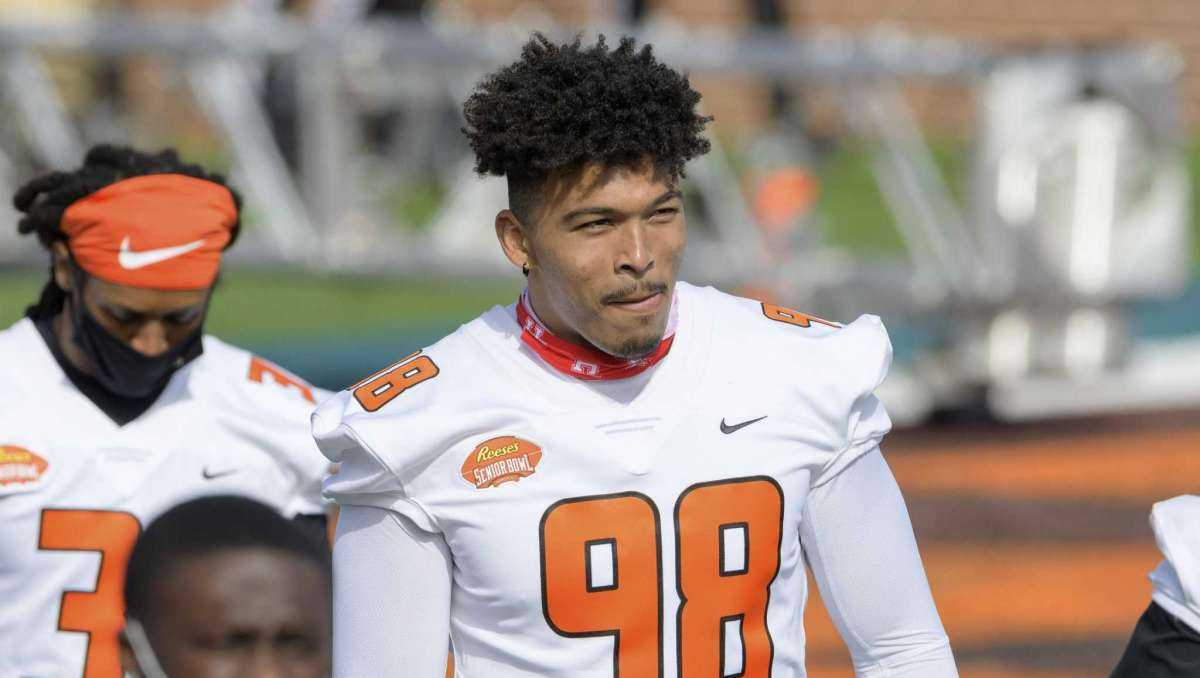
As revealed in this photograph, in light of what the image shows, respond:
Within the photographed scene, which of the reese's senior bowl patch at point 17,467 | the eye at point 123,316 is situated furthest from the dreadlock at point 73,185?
the reese's senior bowl patch at point 17,467

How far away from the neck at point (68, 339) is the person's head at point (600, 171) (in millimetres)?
1302

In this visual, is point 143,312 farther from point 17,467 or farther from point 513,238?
point 513,238

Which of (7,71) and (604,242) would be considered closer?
(604,242)

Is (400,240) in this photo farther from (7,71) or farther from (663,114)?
(663,114)

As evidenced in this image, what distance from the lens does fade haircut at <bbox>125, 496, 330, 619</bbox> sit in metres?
2.02

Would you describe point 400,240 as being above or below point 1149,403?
above

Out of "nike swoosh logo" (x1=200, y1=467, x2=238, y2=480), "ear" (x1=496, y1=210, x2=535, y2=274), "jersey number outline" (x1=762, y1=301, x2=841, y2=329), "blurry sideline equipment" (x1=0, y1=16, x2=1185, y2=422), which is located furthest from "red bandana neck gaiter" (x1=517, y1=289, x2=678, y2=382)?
"blurry sideline equipment" (x1=0, y1=16, x2=1185, y2=422)

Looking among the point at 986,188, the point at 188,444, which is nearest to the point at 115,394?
the point at 188,444

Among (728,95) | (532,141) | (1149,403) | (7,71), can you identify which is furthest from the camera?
(728,95)

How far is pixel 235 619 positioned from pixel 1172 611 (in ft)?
4.83

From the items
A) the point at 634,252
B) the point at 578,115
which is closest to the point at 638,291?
the point at 634,252

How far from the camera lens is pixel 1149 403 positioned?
11.9 metres

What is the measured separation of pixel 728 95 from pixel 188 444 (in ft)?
61.6

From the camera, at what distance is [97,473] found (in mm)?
3611
